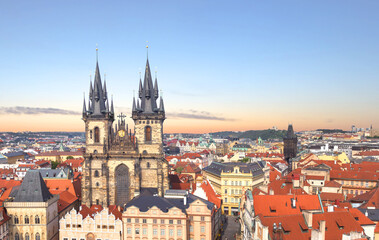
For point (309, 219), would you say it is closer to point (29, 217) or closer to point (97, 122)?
point (29, 217)

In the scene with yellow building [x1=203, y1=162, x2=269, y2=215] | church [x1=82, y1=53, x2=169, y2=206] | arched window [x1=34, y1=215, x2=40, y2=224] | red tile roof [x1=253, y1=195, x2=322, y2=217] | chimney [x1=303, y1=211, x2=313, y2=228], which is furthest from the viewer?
yellow building [x1=203, y1=162, x2=269, y2=215]

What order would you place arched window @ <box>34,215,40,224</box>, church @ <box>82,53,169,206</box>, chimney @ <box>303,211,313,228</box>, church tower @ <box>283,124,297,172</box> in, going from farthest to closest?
church tower @ <box>283,124,297,172</box>
church @ <box>82,53,169,206</box>
arched window @ <box>34,215,40,224</box>
chimney @ <box>303,211,313,228</box>

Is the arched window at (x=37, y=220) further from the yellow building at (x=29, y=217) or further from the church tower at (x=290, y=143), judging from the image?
the church tower at (x=290, y=143)

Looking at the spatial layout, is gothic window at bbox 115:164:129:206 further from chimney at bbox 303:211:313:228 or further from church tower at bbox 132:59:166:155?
chimney at bbox 303:211:313:228

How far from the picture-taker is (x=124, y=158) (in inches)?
3499

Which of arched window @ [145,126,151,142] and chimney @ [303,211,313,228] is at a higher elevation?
arched window @ [145,126,151,142]

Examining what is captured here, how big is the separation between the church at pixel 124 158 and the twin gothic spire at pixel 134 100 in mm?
267

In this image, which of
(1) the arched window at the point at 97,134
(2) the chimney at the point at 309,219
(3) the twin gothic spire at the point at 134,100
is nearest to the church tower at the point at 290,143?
(3) the twin gothic spire at the point at 134,100

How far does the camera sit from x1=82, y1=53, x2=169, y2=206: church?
88.4 m

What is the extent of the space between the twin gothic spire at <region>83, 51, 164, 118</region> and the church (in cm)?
27

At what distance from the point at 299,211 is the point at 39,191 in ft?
163

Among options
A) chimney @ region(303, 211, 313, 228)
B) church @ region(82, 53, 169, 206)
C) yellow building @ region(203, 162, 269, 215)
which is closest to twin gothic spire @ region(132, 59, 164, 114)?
church @ region(82, 53, 169, 206)

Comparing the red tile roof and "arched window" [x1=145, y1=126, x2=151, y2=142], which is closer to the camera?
the red tile roof

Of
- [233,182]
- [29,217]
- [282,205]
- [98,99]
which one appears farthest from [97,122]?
[282,205]
